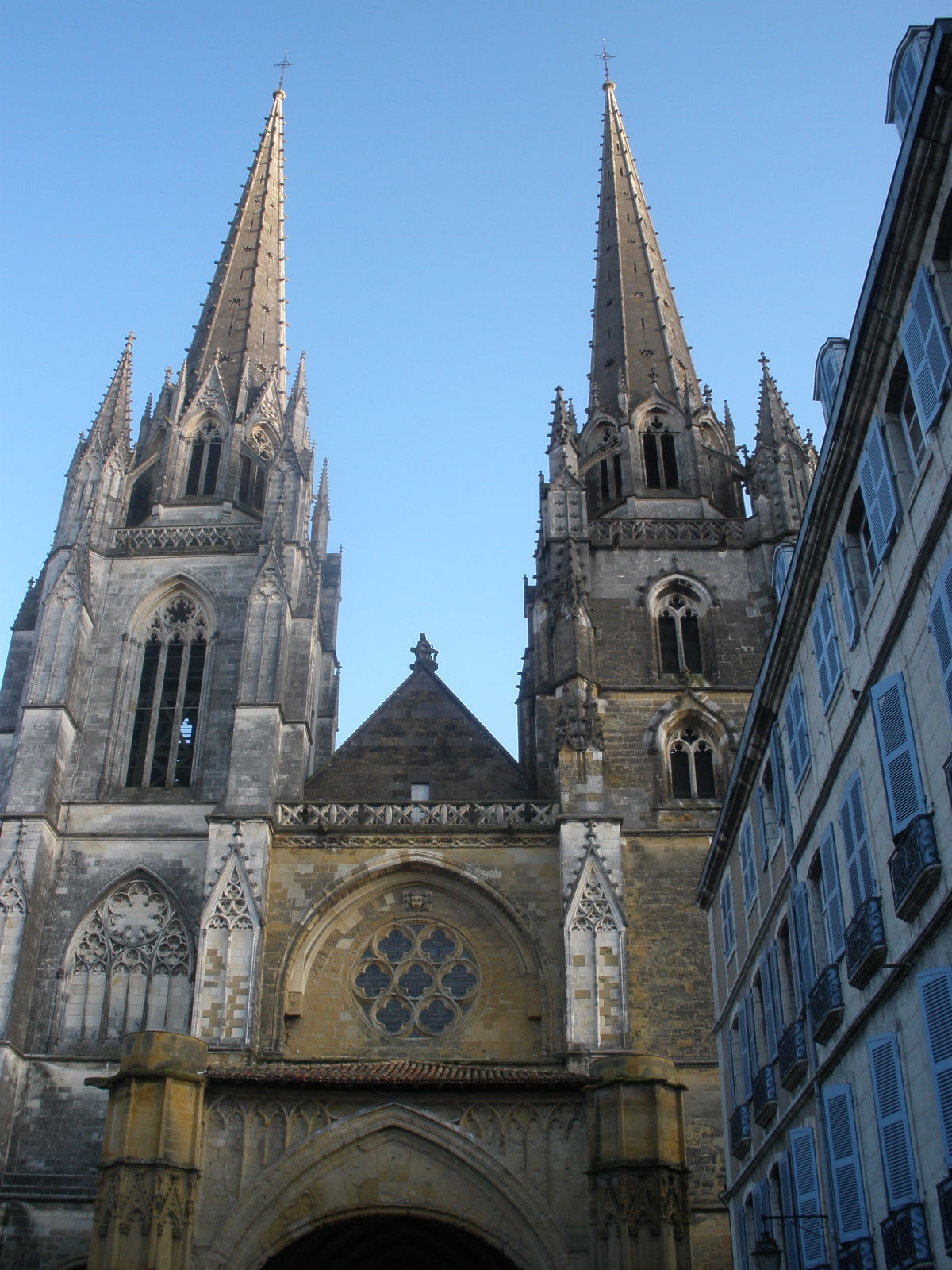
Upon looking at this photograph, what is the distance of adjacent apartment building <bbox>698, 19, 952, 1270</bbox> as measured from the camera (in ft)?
30.3

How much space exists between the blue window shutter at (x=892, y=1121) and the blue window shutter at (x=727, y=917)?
7.28 meters

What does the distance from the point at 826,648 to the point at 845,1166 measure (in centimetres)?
458

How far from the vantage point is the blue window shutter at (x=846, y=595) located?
11734 mm

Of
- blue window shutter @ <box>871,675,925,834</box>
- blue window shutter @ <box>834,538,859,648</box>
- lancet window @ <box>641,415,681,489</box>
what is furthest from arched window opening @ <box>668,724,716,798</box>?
blue window shutter @ <box>871,675,925,834</box>

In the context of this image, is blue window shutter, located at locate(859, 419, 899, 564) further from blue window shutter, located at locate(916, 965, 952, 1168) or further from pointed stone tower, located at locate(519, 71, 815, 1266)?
pointed stone tower, located at locate(519, 71, 815, 1266)

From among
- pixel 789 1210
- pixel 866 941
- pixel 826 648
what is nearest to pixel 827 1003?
pixel 866 941

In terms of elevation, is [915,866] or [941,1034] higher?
[915,866]

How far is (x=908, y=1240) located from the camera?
9.37 metres

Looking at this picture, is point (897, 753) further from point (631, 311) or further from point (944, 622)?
point (631, 311)

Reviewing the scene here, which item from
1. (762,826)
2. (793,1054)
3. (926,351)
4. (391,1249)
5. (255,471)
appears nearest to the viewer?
(926,351)

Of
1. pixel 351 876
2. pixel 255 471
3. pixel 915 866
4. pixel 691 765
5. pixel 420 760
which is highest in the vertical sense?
pixel 255 471

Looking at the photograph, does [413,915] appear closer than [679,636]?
Yes

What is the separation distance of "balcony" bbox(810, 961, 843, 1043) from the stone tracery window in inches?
542

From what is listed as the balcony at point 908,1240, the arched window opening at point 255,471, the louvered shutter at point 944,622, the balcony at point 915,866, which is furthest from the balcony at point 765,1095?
the arched window opening at point 255,471
